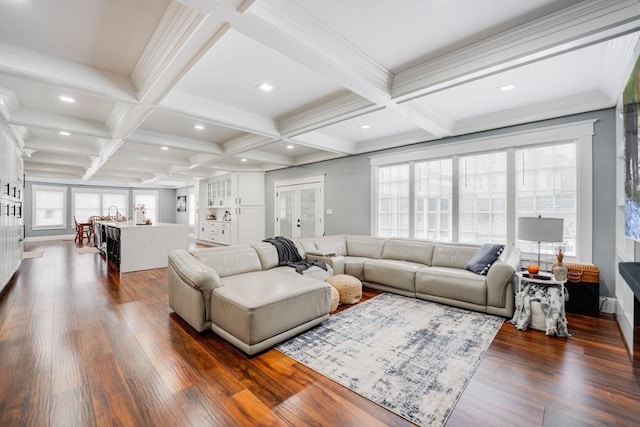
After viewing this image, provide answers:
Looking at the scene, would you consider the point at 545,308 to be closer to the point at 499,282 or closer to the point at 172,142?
the point at 499,282

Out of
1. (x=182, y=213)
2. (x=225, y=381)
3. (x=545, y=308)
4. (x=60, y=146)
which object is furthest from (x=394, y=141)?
(x=182, y=213)

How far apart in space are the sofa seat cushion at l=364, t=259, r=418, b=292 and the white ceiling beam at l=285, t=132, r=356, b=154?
241cm

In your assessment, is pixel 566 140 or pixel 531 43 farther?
pixel 566 140

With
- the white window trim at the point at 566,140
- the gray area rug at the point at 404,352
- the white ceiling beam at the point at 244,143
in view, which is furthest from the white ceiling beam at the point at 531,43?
the white ceiling beam at the point at 244,143

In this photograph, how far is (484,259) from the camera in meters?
3.56

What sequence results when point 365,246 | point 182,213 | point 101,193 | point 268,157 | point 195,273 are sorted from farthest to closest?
point 182,213 → point 101,193 → point 268,157 → point 365,246 → point 195,273

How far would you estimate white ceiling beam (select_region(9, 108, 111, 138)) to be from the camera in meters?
3.85

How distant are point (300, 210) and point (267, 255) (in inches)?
134

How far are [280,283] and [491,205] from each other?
3.48 meters

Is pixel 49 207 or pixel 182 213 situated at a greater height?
pixel 49 207

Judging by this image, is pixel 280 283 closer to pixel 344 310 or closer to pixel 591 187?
pixel 344 310

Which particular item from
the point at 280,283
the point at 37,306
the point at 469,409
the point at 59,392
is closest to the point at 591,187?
the point at 469,409

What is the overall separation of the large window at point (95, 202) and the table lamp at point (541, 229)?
1348 centimetres

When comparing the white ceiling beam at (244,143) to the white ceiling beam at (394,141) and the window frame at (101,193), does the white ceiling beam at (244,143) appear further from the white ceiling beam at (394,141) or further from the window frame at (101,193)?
the window frame at (101,193)
